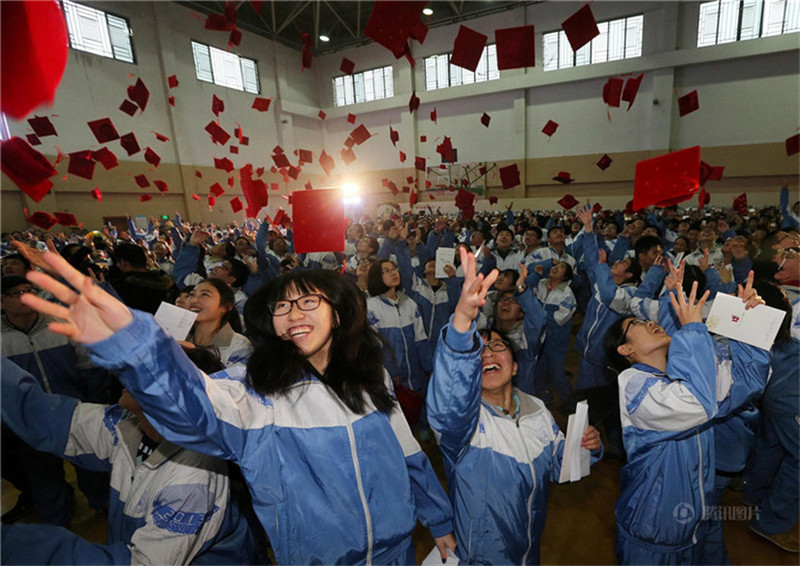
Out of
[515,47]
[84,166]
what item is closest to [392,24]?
[515,47]

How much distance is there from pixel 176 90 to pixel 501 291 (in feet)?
53.5

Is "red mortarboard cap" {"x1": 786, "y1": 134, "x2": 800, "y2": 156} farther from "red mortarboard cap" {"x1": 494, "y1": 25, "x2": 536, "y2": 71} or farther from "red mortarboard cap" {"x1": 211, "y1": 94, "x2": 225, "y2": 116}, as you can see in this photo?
"red mortarboard cap" {"x1": 211, "y1": 94, "x2": 225, "y2": 116}

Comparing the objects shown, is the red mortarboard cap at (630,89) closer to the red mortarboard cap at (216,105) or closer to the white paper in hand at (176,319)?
the white paper in hand at (176,319)

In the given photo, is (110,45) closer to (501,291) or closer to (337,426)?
(501,291)

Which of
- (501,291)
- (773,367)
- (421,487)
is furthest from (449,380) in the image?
(501,291)

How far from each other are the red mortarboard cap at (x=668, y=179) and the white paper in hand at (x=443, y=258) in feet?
5.75

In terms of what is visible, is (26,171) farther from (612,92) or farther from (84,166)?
(612,92)

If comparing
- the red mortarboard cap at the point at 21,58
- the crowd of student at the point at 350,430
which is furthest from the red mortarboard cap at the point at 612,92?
the red mortarboard cap at the point at 21,58

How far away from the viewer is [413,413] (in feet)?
7.79

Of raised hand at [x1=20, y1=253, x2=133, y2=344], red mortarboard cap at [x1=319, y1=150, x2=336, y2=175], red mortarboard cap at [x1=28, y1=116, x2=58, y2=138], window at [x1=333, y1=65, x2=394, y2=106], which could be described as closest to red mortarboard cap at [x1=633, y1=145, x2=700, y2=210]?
raised hand at [x1=20, y1=253, x2=133, y2=344]

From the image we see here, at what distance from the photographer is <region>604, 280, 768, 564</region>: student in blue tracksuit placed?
4.55 ft

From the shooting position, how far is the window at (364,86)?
1912cm

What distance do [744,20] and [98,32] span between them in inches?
858

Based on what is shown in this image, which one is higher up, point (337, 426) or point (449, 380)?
point (449, 380)
